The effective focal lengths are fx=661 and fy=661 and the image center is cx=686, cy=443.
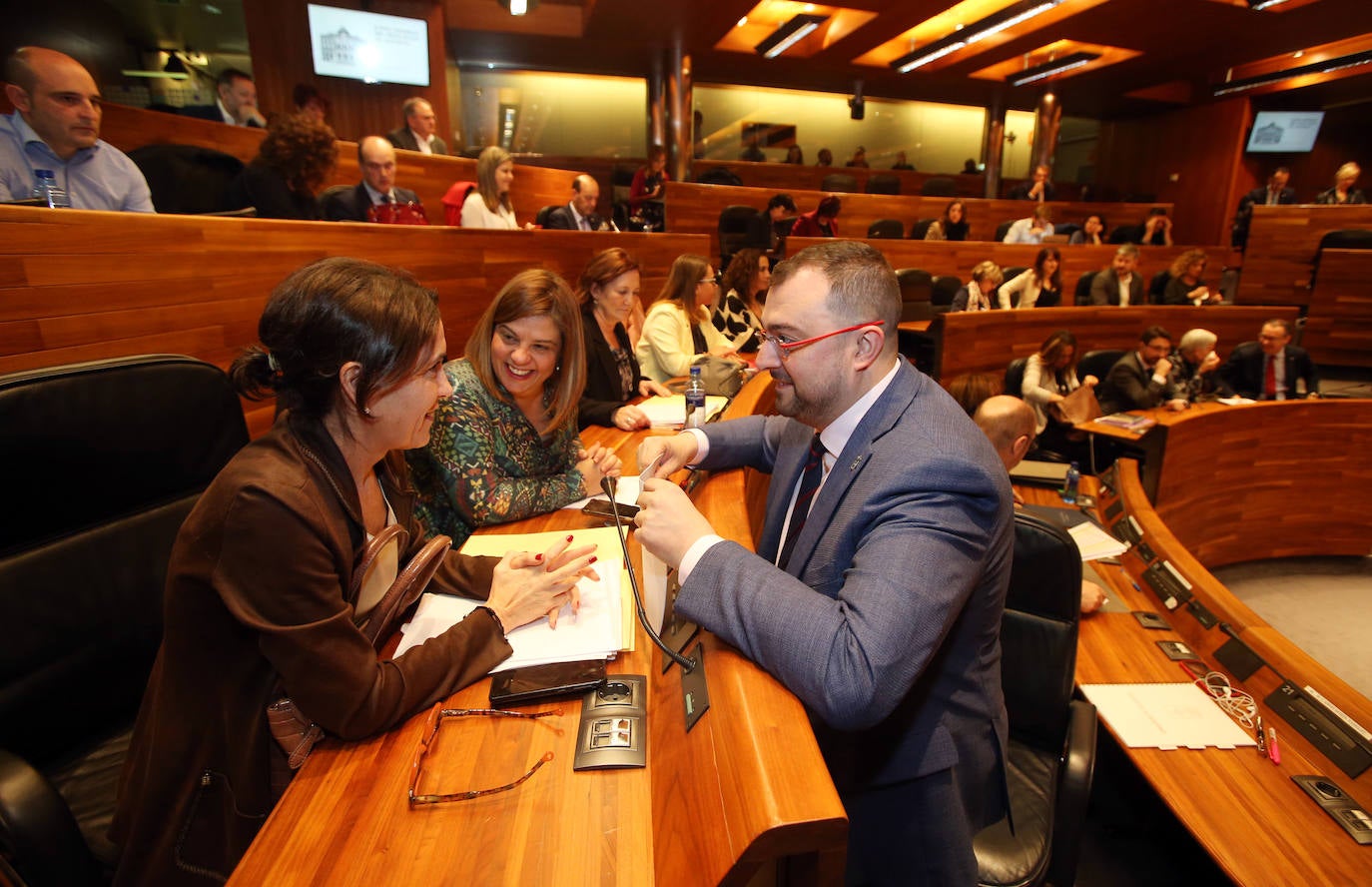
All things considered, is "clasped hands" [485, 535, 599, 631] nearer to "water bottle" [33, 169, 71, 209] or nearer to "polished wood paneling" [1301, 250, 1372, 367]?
"water bottle" [33, 169, 71, 209]

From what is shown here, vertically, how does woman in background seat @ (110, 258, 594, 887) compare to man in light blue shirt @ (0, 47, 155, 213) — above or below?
below

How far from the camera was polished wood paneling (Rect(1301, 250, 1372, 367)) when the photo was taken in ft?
24.8

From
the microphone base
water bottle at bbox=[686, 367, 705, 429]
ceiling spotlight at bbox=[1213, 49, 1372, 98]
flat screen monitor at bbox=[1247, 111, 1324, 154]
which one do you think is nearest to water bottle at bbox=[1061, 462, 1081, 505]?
water bottle at bbox=[686, 367, 705, 429]

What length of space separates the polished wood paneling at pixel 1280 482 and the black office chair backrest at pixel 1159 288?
2.42 metres

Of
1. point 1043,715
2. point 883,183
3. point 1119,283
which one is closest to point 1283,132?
point 883,183

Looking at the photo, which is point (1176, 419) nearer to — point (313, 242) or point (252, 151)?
point (313, 242)

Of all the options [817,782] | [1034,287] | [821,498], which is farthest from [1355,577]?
[817,782]

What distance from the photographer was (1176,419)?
448 centimetres

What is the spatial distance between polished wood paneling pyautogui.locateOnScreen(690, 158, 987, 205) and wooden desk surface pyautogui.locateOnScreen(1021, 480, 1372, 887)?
9199 mm

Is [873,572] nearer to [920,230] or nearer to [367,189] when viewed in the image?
[367,189]

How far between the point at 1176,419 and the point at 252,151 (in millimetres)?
6603

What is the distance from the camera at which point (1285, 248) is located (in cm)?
848

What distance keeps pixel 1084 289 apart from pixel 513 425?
23.9ft

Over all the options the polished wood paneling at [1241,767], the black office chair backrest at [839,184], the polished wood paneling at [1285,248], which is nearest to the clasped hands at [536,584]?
the polished wood paneling at [1241,767]
